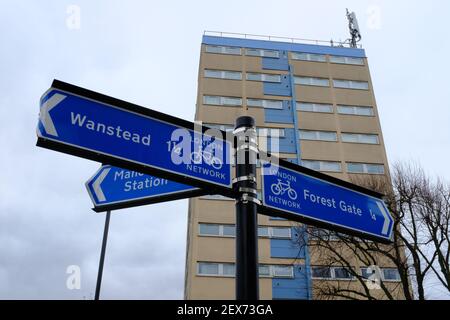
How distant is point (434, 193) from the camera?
1912cm

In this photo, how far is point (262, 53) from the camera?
42.6 m

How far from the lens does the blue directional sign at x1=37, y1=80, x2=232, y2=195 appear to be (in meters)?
2.73

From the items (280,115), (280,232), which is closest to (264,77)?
(280,115)

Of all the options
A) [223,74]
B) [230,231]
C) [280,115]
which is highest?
[223,74]

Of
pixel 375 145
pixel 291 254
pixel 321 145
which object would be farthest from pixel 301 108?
pixel 291 254

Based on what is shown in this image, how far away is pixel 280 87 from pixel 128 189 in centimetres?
3842

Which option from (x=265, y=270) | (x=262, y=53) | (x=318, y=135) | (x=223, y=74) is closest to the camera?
(x=265, y=270)

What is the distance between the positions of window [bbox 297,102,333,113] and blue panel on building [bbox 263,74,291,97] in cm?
163

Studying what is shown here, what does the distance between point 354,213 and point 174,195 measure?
1668 mm

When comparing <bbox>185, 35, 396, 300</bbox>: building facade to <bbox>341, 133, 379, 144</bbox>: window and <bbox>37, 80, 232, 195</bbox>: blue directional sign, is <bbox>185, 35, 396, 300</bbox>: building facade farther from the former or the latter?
<bbox>37, 80, 232, 195</bbox>: blue directional sign

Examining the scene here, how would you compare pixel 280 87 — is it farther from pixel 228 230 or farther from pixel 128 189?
pixel 128 189

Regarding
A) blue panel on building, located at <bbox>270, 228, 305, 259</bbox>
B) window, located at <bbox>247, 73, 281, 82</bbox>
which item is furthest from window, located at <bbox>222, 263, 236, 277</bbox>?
window, located at <bbox>247, 73, 281, 82</bbox>

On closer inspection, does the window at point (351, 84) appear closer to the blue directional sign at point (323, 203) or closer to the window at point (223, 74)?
the window at point (223, 74)
